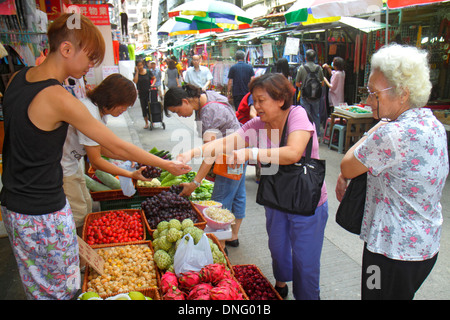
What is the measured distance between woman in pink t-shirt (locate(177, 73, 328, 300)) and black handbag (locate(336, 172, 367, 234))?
1.23 feet

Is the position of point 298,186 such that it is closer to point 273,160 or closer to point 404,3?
point 273,160

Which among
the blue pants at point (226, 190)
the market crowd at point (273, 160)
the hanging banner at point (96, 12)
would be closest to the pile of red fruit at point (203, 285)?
the market crowd at point (273, 160)

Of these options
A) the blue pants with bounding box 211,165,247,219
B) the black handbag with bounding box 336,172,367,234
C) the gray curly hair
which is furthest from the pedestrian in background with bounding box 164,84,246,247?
the gray curly hair

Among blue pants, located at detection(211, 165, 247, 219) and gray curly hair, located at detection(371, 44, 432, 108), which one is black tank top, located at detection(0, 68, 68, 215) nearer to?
gray curly hair, located at detection(371, 44, 432, 108)

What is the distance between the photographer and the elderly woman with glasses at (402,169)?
170 cm

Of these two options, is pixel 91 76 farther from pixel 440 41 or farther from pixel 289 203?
pixel 440 41

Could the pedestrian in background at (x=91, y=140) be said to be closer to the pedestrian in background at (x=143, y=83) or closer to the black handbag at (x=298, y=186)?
the black handbag at (x=298, y=186)

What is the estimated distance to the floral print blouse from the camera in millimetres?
1689

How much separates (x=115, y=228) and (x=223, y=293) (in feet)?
4.88

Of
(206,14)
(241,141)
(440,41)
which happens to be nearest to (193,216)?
(241,141)

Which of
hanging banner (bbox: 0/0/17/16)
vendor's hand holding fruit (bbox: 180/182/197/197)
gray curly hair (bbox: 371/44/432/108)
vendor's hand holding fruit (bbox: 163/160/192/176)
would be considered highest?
hanging banner (bbox: 0/0/17/16)

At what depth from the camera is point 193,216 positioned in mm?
3279

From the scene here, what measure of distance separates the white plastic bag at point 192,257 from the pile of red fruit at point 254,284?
54cm

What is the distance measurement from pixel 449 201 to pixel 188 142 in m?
Result: 5.48
